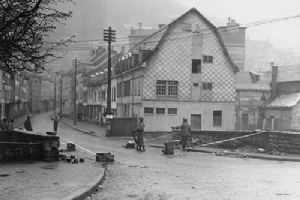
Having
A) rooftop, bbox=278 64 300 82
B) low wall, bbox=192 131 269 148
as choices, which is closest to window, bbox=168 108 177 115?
low wall, bbox=192 131 269 148

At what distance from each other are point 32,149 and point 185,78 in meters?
29.5

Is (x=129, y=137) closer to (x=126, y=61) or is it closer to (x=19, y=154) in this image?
(x=126, y=61)

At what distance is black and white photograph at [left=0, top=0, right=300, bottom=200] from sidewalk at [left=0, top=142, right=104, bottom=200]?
0.10 feet

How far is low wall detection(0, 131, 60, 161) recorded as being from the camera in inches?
572

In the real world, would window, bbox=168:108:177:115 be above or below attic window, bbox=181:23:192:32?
below

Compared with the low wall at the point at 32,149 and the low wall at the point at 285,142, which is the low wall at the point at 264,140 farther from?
the low wall at the point at 32,149

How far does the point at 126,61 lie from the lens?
4888 centimetres

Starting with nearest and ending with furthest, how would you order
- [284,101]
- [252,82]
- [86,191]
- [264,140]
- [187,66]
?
[86,191]
[264,140]
[187,66]
[284,101]
[252,82]

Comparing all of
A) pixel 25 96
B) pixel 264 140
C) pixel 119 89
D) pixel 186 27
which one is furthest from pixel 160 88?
pixel 25 96

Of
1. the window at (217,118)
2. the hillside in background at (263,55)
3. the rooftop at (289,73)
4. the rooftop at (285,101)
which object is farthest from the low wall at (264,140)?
the hillside in background at (263,55)

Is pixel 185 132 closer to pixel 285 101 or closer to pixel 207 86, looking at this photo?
pixel 207 86

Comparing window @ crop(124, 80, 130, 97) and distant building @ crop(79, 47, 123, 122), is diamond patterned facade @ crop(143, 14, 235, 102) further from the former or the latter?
distant building @ crop(79, 47, 123, 122)

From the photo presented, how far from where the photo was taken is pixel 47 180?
37.0 ft

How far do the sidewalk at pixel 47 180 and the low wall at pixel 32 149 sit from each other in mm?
475
